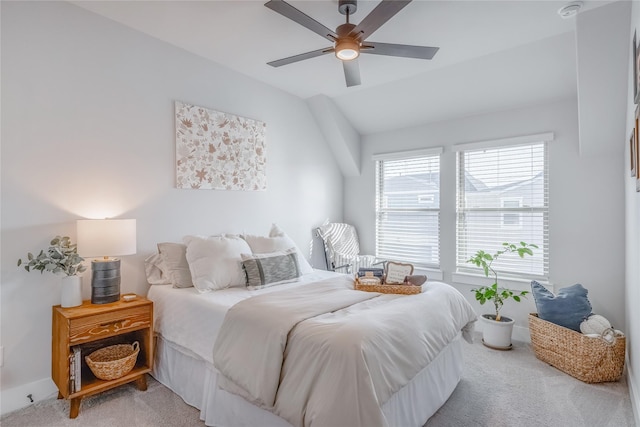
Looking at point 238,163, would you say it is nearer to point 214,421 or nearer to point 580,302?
point 214,421

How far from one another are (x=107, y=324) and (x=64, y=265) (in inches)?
19.1

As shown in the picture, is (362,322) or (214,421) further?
(214,421)

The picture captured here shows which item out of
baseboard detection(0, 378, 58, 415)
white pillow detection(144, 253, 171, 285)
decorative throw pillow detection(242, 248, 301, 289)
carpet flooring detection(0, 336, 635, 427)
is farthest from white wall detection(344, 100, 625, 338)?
baseboard detection(0, 378, 58, 415)

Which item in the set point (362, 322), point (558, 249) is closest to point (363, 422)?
point (362, 322)

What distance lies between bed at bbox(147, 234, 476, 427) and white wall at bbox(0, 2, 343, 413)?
0.71 metres

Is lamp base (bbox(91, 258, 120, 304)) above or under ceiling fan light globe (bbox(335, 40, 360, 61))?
under

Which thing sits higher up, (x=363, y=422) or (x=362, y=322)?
(x=362, y=322)

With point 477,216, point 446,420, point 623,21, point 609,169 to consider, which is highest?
point 623,21

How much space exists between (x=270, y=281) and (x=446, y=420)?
4.99 ft

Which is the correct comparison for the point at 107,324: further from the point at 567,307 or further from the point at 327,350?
the point at 567,307

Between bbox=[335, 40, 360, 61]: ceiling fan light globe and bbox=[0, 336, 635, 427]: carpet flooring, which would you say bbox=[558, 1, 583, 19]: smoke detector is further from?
bbox=[0, 336, 635, 427]: carpet flooring

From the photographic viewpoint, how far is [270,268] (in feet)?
9.20

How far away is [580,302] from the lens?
9.55 ft

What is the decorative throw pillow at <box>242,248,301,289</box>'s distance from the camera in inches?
107
